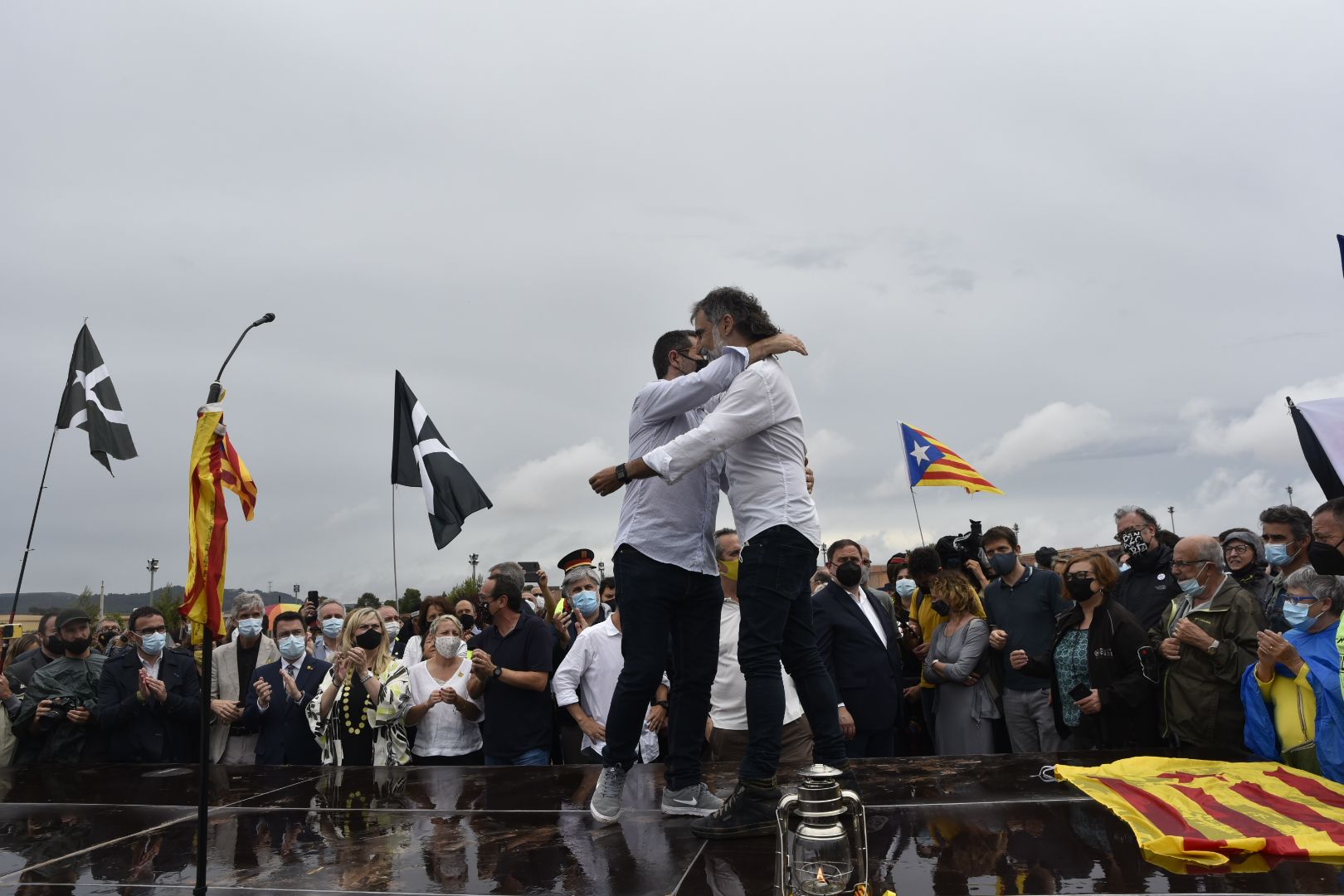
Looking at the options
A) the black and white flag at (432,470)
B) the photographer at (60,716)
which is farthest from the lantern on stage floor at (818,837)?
the black and white flag at (432,470)

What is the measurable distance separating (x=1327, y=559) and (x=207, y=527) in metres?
5.29

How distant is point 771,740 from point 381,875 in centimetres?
164

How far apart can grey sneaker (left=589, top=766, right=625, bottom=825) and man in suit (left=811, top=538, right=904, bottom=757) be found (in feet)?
8.42

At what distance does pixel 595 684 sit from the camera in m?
6.80

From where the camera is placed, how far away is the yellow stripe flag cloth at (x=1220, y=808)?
350 centimetres

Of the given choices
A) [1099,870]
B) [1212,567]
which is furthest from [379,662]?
[1212,567]

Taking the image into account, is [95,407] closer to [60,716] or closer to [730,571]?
[60,716]

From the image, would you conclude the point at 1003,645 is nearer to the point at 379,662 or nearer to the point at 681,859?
the point at 681,859

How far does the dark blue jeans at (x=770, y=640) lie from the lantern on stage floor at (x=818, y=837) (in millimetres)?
1168

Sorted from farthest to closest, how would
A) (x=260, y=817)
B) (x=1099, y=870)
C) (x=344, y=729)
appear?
(x=344, y=729)
(x=260, y=817)
(x=1099, y=870)

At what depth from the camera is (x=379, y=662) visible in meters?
6.87

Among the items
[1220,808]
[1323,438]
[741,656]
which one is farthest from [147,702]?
[1323,438]

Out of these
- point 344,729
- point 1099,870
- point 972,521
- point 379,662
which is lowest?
point 1099,870

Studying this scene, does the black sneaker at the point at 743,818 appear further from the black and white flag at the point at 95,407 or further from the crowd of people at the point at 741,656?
the black and white flag at the point at 95,407
